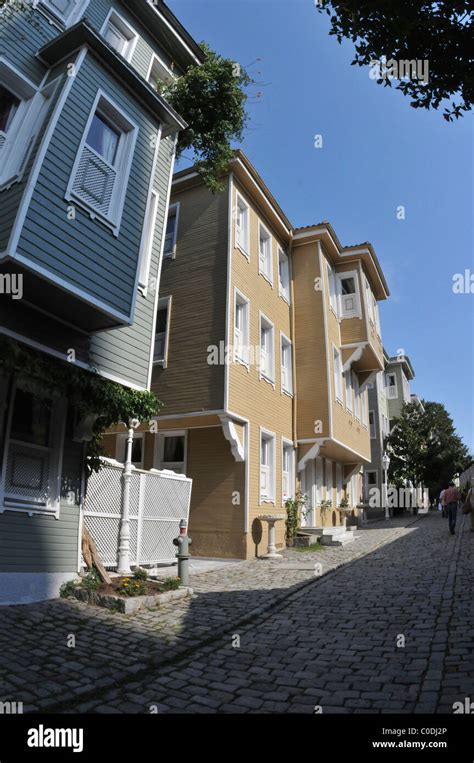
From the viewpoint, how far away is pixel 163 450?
15.0 m

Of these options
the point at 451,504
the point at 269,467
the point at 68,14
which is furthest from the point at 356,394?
the point at 68,14

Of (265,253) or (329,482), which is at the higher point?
(265,253)

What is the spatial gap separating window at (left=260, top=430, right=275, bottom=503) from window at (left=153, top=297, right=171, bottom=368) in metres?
3.68

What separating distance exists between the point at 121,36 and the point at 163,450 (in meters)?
10.6

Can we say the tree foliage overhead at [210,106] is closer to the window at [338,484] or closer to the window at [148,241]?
the window at [148,241]

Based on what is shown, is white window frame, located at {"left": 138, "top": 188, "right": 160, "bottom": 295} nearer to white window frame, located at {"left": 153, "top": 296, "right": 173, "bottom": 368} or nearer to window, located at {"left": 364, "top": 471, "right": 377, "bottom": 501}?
white window frame, located at {"left": 153, "top": 296, "right": 173, "bottom": 368}

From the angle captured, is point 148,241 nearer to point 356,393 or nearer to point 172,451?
point 172,451

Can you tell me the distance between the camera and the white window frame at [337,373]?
1959cm

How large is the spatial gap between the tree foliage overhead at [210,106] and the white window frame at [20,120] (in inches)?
186

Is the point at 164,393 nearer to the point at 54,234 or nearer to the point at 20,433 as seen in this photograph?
the point at 20,433

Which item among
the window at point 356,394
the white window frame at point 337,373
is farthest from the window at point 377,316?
the white window frame at point 337,373
